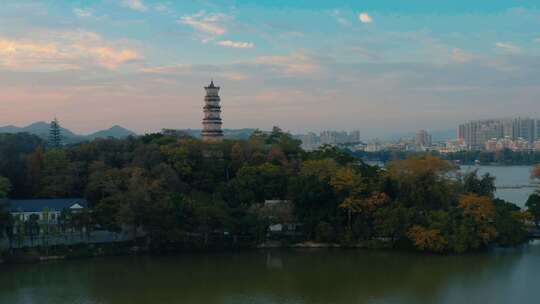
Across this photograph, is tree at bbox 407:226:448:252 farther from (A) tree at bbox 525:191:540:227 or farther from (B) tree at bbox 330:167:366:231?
(A) tree at bbox 525:191:540:227

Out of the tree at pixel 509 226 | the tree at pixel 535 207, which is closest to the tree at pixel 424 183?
the tree at pixel 509 226

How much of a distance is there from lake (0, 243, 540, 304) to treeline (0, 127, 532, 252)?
0.69 meters

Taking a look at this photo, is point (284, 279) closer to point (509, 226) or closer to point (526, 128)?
point (509, 226)

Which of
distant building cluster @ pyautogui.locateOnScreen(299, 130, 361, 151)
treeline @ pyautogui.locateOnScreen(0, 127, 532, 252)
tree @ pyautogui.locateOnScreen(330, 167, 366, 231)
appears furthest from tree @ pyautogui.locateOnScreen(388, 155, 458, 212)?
distant building cluster @ pyautogui.locateOnScreen(299, 130, 361, 151)

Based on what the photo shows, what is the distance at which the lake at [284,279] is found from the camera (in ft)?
39.9

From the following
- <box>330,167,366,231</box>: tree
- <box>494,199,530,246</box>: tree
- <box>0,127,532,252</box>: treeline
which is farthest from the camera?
<box>330,167,366,231</box>: tree

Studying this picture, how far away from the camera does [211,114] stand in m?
24.7

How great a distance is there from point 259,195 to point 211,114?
694 cm

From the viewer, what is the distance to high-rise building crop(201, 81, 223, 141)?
24.5 m

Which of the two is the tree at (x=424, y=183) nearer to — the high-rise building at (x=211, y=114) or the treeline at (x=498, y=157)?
the high-rise building at (x=211, y=114)

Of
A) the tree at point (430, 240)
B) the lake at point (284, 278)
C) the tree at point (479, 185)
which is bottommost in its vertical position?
the lake at point (284, 278)

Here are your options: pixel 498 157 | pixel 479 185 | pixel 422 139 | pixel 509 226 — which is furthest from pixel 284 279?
pixel 422 139

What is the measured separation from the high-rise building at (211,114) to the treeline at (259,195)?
11.7 feet

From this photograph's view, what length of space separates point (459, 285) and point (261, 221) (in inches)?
232
